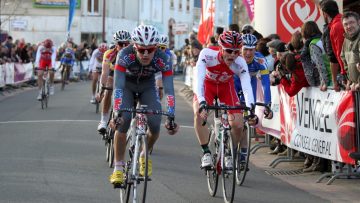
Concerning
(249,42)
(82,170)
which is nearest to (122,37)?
(249,42)

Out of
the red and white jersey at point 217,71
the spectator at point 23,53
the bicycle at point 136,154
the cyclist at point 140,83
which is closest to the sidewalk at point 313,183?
the red and white jersey at point 217,71

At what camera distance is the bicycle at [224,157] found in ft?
31.8

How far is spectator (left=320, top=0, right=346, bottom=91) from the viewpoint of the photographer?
11.8 meters

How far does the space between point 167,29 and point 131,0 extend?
7.94 metres

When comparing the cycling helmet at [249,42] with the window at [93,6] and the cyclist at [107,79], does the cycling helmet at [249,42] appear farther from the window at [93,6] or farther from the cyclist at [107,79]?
the window at [93,6]

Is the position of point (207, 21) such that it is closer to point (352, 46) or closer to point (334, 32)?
point (334, 32)

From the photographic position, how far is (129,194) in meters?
9.11

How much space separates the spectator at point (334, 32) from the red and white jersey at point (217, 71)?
179 centimetres

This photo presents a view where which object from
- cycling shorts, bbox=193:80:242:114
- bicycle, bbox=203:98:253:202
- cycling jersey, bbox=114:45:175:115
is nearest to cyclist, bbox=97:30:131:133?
cycling shorts, bbox=193:80:242:114

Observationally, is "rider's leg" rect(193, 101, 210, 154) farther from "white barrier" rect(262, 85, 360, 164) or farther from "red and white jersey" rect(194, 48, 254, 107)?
"white barrier" rect(262, 85, 360, 164)

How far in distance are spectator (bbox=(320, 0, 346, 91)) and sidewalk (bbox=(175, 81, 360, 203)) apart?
1.29 m

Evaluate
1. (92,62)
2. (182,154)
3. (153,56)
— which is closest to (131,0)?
(92,62)

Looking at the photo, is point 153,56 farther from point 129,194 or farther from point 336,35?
point 336,35

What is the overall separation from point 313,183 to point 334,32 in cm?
206
